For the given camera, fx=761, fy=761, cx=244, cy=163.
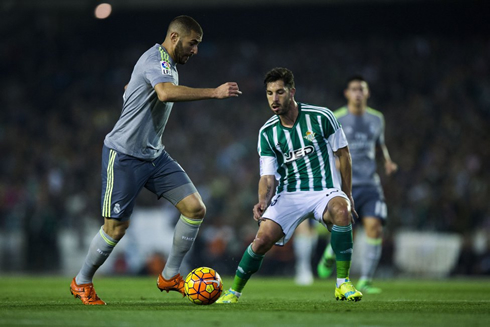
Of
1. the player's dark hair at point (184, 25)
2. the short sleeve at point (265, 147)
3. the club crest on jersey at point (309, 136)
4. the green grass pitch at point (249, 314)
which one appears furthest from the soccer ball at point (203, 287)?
the player's dark hair at point (184, 25)

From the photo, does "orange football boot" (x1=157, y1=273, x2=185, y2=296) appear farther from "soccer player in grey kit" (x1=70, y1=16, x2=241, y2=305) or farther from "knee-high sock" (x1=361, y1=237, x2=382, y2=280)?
"knee-high sock" (x1=361, y1=237, x2=382, y2=280)

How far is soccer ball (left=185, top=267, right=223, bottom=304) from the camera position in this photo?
6.69 meters

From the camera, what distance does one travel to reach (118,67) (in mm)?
23906

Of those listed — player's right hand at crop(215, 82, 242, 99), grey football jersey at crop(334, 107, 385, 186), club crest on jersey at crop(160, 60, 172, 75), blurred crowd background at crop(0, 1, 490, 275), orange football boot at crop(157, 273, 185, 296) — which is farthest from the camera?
blurred crowd background at crop(0, 1, 490, 275)

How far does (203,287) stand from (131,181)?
1.20 metres

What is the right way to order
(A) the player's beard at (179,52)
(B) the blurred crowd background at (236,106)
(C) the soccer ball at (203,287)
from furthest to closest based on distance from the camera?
(B) the blurred crowd background at (236,106)
(A) the player's beard at (179,52)
(C) the soccer ball at (203,287)

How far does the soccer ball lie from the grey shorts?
2.85 feet

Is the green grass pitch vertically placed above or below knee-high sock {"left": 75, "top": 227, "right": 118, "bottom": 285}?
below

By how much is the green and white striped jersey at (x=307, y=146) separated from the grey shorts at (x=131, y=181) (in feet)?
2.80

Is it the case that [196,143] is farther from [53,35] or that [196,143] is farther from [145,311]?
[145,311]

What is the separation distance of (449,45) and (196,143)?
813 cm

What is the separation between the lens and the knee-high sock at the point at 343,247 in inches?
275

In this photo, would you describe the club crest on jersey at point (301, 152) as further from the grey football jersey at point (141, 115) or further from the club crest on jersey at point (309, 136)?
the grey football jersey at point (141, 115)

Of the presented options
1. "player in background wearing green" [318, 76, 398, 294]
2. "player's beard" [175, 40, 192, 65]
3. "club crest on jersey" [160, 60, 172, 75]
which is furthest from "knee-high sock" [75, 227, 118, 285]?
"player in background wearing green" [318, 76, 398, 294]
